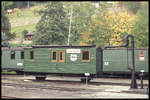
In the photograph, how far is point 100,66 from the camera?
2511 centimetres

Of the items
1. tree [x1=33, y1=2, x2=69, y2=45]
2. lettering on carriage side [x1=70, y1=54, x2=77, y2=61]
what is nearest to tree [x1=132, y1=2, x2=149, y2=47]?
tree [x1=33, y1=2, x2=69, y2=45]

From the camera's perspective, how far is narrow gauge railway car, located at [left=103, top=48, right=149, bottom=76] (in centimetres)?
2519

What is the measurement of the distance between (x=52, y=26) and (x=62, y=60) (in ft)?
61.6

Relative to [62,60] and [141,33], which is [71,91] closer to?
[62,60]

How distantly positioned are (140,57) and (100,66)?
3519mm

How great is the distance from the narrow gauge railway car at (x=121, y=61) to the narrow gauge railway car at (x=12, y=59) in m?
9.23

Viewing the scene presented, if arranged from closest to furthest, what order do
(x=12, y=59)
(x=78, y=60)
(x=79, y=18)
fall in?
(x=78, y=60), (x=12, y=59), (x=79, y=18)

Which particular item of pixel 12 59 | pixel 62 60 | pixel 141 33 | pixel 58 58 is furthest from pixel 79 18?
pixel 62 60

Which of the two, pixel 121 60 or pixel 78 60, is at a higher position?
pixel 78 60

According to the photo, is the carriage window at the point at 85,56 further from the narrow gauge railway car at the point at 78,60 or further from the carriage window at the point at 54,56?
the carriage window at the point at 54,56

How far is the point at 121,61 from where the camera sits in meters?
25.7

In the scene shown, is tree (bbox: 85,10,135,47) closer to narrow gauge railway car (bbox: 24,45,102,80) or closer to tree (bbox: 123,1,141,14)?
narrow gauge railway car (bbox: 24,45,102,80)

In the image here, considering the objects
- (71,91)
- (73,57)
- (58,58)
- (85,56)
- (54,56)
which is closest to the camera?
(71,91)

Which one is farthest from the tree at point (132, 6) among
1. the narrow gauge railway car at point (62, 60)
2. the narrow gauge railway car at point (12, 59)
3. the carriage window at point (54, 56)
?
the carriage window at point (54, 56)
